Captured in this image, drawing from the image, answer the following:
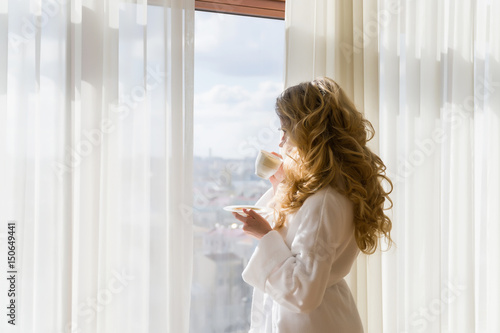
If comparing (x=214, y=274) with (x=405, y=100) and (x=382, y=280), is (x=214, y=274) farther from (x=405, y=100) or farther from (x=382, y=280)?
(x=405, y=100)

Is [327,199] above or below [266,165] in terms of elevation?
below

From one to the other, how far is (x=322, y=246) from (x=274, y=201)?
333 millimetres

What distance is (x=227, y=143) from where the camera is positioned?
6.56 ft

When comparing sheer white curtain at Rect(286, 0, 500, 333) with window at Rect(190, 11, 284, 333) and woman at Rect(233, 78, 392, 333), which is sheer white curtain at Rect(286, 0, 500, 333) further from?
woman at Rect(233, 78, 392, 333)

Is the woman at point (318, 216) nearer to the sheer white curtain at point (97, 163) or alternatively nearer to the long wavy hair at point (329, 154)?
the long wavy hair at point (329, 154)

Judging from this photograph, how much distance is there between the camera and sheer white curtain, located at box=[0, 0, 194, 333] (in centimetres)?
157

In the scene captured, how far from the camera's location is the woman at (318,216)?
1.37 meters

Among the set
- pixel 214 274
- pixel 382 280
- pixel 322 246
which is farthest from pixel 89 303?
pixel 382 280

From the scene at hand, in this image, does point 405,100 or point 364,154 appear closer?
point 364,154

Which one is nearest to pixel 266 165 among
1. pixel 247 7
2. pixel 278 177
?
pixel 278 177

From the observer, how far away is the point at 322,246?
53.0 inches

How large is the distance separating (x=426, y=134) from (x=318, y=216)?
1.08 meters

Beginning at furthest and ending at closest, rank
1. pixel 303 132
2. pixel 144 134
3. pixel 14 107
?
pixel 144 134 → pixel 14 107 → pixel 303 132

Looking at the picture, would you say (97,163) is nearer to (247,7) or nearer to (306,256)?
(306,256)
